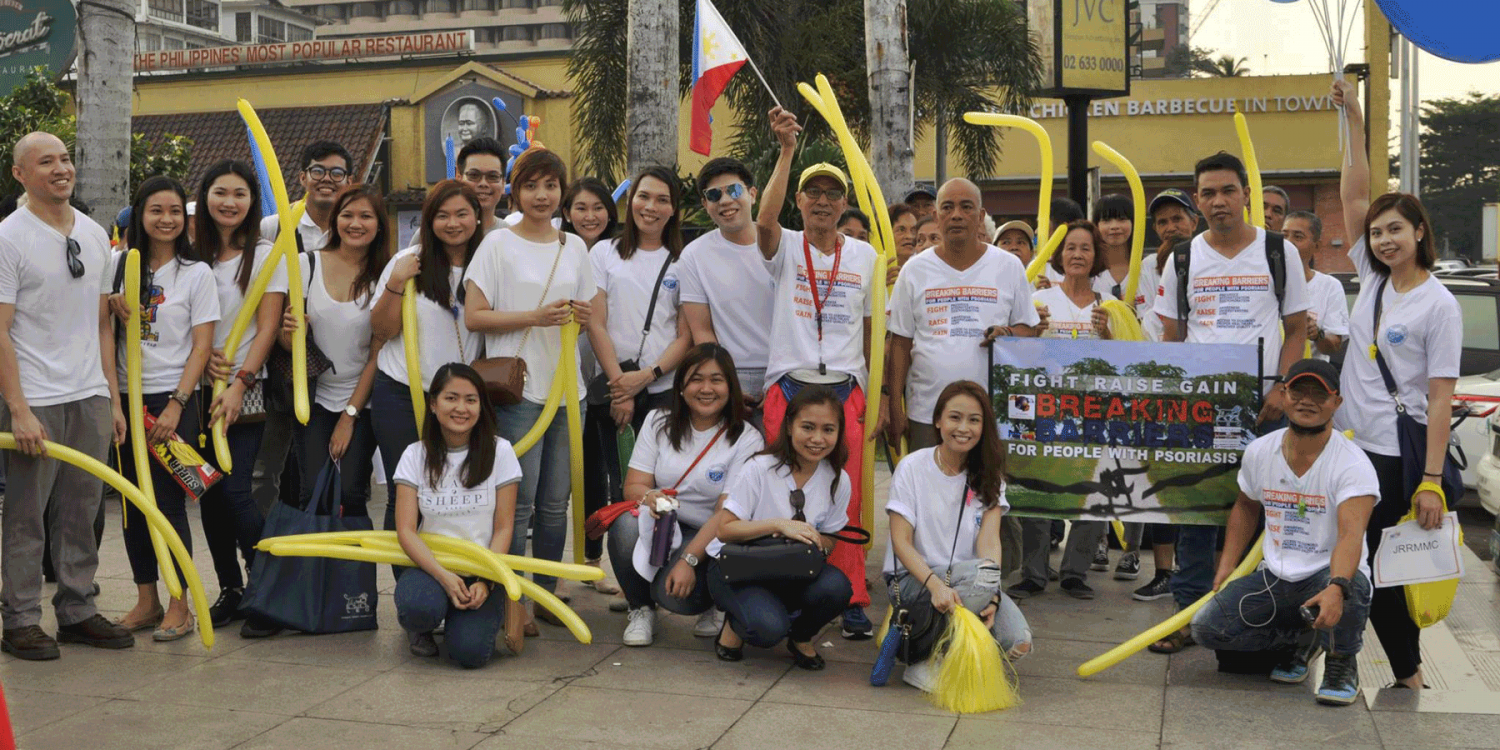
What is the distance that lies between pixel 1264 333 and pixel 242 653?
4.11 meters

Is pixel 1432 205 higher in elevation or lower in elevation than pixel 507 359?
higher

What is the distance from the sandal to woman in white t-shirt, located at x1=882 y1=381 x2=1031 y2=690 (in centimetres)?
72

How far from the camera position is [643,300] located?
252 inches

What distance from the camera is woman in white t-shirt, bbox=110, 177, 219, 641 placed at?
5.86 metres

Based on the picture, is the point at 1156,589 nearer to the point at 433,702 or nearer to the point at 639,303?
the point at 639,303

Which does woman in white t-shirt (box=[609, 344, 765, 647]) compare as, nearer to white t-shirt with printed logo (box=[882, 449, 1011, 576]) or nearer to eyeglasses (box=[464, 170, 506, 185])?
white t-shirt with printed logo (box=[882, 449, 1011, 576])

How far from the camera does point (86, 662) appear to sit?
555cm

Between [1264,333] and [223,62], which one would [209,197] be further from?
[223,62]

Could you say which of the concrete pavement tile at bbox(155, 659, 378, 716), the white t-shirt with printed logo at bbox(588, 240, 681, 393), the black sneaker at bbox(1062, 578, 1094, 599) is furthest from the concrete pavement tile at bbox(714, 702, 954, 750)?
the black sneaker at bbox(1062, 578, 1094, 599)

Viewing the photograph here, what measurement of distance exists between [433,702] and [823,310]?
216 cm

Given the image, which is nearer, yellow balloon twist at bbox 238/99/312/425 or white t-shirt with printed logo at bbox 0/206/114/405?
white t-shirt with printed logo at bbox 0/206/114/405

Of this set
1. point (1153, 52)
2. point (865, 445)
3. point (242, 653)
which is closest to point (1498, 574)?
point (865, 445)

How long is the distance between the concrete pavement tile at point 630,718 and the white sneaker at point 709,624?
844 millimetres

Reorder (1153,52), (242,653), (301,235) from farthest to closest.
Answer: (1153,52), (301,235), (242,653)
